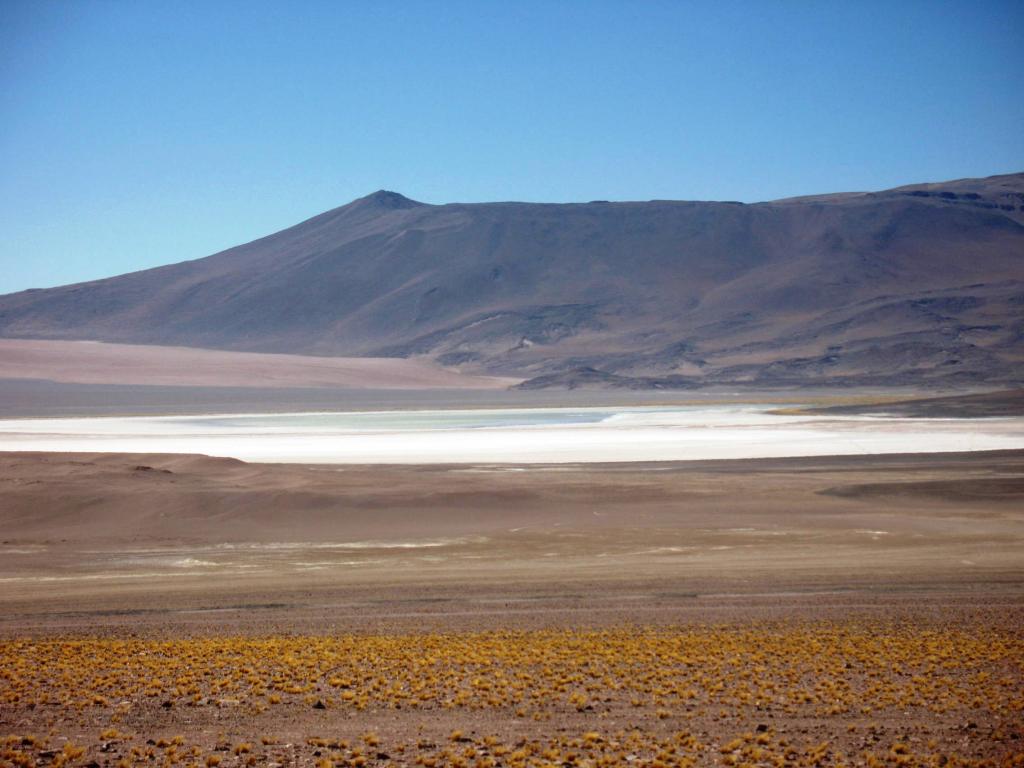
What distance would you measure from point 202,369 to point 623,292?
60.4 metres

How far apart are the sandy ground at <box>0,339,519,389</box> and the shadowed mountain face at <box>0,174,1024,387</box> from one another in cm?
1132

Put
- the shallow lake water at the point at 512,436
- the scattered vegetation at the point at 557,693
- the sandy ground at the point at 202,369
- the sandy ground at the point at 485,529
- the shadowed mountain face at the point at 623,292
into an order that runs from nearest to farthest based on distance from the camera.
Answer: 1. the scattered vegetation at the point at 557,693
2. the sandy ground at the point at 485,529
3. the shallow lake water at the point at 512,436
4. the sandy ground at the point at 202,369
5. the shadowed mountain face at the point at 623,292

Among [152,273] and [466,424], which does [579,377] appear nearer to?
[466,424]

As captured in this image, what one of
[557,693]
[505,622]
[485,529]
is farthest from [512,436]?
[557,693]

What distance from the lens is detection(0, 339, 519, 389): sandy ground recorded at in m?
97.4

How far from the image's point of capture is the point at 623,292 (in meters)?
145

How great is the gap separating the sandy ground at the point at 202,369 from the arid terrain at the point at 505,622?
7559cm

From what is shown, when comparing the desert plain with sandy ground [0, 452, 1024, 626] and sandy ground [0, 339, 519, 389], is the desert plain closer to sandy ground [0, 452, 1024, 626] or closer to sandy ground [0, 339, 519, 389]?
sandy ground [0, 452, 1024, 626]

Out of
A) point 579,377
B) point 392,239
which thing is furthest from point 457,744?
point 392,239

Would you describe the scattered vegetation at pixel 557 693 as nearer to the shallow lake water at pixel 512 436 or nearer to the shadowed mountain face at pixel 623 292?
the shallow lake water at pixel 512 436

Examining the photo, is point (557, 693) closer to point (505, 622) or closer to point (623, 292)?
point (505, 622)

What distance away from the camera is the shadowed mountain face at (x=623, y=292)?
113125 millimetres

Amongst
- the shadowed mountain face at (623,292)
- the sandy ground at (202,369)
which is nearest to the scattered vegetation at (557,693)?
the shadowed mountain face at (623,292)

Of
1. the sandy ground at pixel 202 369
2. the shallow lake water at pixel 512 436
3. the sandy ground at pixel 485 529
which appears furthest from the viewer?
the sandy ground at pixel 202 369
